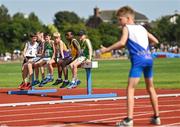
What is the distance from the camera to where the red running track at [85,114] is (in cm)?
1088

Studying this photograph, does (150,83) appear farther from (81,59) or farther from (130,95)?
(81,59)

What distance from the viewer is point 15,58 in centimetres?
11738

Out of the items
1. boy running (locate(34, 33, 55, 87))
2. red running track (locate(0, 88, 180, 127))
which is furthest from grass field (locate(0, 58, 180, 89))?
red running track (locate(0, 88, 180, 127))

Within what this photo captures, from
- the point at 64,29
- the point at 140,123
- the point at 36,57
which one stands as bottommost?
the point at 140,123

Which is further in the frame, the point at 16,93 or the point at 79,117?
the point at 16,93

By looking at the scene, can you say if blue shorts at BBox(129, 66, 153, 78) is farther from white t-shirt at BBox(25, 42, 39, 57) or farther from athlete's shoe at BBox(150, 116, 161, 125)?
white t-shirt at BBox(25, 42, 39, 57)

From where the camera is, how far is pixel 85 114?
12406 mm

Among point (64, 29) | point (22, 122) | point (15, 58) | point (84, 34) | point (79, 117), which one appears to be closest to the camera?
point (22, 122)

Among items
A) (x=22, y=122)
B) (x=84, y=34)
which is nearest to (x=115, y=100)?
(x=84, y=34)

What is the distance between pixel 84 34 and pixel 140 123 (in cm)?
792

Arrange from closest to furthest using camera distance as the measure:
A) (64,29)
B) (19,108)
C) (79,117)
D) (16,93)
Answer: (79,117) → (19,108) → (16,93) → (64,29)

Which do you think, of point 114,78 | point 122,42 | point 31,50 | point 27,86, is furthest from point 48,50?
point 114,78

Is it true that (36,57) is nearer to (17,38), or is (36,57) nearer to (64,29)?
(17,38)

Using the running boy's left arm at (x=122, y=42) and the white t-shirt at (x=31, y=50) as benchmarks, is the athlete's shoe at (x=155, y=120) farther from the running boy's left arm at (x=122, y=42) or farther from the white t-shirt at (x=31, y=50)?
the white t-shirt at (x=31, y=50)
